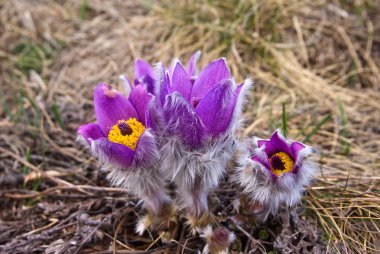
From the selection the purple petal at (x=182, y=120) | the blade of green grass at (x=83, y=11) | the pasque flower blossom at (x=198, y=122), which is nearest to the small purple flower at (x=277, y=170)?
the pasque flower blossom at (x=198, y=122)

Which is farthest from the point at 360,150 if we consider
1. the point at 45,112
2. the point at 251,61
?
the point at 45,112

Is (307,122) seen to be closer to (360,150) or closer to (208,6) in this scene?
(360,150)

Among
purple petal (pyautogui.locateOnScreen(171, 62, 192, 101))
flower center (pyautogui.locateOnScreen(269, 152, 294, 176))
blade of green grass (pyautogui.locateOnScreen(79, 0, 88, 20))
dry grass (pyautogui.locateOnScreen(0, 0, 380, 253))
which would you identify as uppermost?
purple petal (pyautogui.locateOnScreen(171, 62, 192, 101))

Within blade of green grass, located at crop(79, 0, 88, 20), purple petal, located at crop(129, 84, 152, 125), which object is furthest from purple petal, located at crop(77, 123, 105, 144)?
blade of green grass, located at crop(79, 0, 88, 20)

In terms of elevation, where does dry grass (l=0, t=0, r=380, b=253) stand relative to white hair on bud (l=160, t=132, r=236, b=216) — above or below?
below

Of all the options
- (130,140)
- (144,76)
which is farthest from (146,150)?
(144,76)

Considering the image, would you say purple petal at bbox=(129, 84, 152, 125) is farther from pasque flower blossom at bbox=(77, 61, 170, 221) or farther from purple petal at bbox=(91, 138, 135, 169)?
purple petal at bbox=(91, 138, 135, 169)
